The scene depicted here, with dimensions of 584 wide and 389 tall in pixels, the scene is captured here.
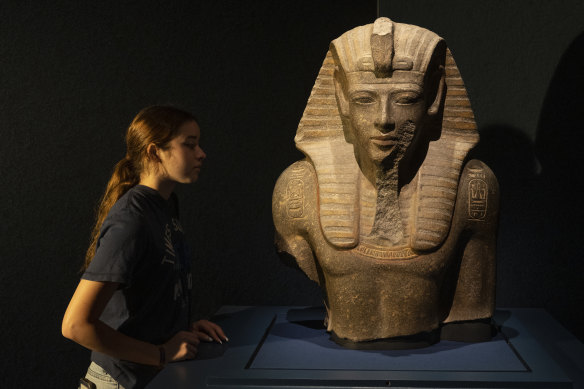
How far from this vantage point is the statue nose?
2553 mm

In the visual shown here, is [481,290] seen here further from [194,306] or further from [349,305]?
[194,306]

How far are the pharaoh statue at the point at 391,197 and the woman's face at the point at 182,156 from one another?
447 mm

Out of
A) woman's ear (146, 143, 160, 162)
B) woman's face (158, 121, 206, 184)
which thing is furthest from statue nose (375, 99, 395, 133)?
woman's ear (146, 143, 160, 162)

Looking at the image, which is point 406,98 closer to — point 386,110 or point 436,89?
point 386,110

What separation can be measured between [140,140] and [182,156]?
0.56ft

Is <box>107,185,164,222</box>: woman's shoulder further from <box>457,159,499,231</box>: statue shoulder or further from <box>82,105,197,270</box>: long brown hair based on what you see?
<box>457,159,499,231</box>: statue shoulder

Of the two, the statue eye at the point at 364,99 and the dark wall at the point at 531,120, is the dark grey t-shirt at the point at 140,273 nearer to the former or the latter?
the statue eye at the point at 364,99

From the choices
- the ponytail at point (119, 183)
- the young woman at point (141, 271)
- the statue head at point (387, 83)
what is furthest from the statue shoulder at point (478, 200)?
the ponytail at point (119, 183)

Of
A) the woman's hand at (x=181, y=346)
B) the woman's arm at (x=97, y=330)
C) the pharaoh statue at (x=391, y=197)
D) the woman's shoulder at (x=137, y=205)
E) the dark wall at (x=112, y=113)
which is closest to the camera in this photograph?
the woman's arm at (x=97, y=330)

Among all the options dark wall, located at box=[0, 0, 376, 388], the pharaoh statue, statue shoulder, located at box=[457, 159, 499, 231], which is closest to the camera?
the pharaoh statue

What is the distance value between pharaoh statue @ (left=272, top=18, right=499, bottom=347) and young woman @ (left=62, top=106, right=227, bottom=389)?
1.70ft

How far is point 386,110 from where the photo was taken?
2562 millimetres

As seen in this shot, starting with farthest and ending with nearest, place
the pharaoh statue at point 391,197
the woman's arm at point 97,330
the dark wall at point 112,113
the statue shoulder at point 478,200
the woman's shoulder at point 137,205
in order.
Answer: the dark wall at point 112,113, the statue shoulder at point 478,200, the pharaoh statue at point 391,197, the woman's shoulder at point 137,205, the woman's arm at point 97,330

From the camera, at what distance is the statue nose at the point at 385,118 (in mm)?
2553
